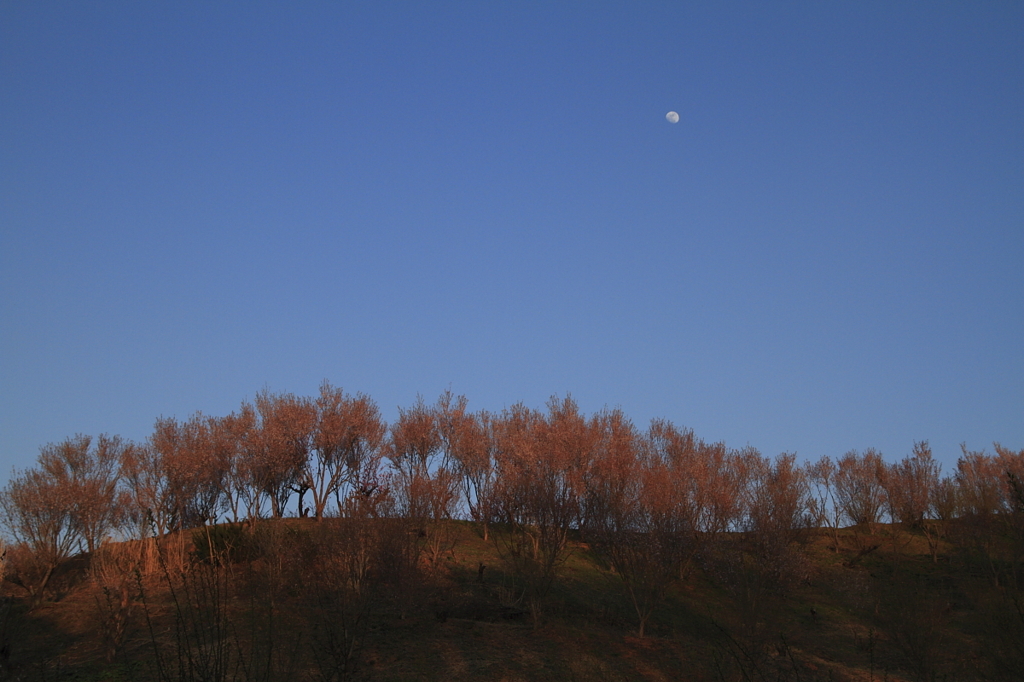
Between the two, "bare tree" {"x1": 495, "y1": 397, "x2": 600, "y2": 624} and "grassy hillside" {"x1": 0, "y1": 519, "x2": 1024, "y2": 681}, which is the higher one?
"bare tree" {"x1": 495, "y1": 397, "x2": 600, "y2": 624}

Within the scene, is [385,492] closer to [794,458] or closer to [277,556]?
[277,556]

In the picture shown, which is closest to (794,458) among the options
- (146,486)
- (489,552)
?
(489,552)

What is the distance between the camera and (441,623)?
20.1m

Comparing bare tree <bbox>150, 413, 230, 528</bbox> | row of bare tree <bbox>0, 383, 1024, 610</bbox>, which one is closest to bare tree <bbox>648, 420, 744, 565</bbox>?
row of bare tree <bbox>0, 383, 1024, 610</bbox>

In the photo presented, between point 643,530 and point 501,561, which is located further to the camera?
point 501,561

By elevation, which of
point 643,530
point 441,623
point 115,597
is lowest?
point 441,623

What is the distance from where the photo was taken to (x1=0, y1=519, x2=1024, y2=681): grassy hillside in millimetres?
14594

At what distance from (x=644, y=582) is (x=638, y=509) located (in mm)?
3130

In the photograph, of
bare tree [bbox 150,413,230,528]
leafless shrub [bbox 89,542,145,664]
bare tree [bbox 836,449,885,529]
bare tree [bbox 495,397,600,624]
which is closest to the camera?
leafless shrub [bbox 89,542,145,664]

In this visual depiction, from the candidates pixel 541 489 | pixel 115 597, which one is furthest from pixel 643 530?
pixel 115 597

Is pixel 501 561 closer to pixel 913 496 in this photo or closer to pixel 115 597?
pixel 115 597

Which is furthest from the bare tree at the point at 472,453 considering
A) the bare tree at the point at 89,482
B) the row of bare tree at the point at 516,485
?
the bare tree at the point at 89,482

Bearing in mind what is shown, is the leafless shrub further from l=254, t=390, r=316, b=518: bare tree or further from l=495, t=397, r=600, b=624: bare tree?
l=254, t=390, r=316, b=518: bare tree

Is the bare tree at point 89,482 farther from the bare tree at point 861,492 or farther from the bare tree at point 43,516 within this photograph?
the bare tree at point 861,492
